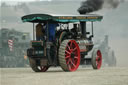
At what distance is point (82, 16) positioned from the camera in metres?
25.3

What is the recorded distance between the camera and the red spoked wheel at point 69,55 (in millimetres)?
23156

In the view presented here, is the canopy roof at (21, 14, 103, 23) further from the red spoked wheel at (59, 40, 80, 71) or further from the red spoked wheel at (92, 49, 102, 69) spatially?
the red spoked wheel at (92, 49, 102, 69)

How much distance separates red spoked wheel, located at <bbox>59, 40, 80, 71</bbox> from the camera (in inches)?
912

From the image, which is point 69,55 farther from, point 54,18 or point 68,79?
point 68,79

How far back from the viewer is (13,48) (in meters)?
110

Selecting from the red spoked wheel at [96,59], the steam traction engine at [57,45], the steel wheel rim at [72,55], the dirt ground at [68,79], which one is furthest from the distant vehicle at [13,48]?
the dirt ground at [68,79]

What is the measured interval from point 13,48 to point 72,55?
87.2 m

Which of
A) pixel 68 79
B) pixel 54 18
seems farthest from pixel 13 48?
pixel 68 79

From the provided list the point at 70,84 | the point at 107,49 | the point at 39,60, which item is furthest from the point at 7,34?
the point at 70,84

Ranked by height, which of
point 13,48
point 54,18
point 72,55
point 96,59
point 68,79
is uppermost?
point 54,18

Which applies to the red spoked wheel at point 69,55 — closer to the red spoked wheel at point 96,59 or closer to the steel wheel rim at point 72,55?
the steel wheel rim at point 72,55

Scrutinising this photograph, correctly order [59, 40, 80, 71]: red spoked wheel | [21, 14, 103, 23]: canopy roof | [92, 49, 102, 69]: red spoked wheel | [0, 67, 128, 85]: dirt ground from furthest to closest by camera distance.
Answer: [92, 49, 102, 69]: red spoked wheel < [21, 14, 103, 23]: canopy roof < [59, 40, 80, 71]: red spoked wheel < [0, 67, 128, 85]: dirt ground

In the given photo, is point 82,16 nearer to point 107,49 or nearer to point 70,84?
point 70,84

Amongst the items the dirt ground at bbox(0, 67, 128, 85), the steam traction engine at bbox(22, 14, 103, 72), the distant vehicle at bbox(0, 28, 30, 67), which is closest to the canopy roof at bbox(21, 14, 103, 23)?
the steam traction engine at bbox(22, 14, 103, 72)
